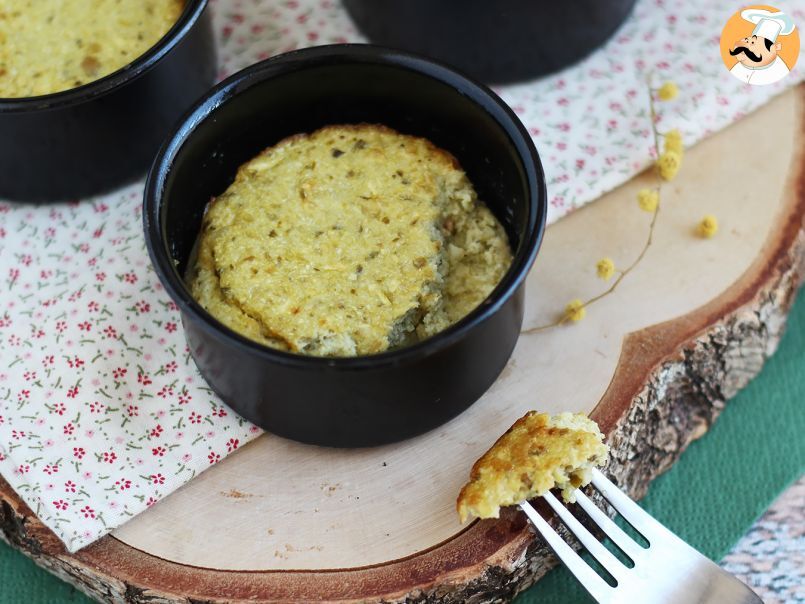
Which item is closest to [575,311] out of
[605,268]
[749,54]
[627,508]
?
[605,268]

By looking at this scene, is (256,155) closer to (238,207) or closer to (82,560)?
(238,207)

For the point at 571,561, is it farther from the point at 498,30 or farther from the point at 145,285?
the point at 498,30

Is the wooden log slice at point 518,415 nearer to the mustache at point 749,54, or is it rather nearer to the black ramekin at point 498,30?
the mustache at point 749,54

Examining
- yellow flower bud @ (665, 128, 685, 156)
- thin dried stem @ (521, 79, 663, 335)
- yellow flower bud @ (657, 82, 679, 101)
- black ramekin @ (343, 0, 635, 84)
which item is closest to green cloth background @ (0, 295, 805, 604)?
thin dried stem @ (521, 79, 663, 335)

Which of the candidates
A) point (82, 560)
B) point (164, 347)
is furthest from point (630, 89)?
point (82, 560)

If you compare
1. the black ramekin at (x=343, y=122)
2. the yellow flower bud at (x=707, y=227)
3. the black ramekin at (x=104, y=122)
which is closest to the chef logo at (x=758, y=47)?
the yellow flower bud at (x=707, y=227)

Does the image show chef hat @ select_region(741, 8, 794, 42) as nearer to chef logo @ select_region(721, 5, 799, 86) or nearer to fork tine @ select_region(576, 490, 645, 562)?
chef logo @ select_region(721, 5, 799, 86)

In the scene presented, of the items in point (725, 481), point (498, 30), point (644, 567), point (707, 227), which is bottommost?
point (725, 481)
